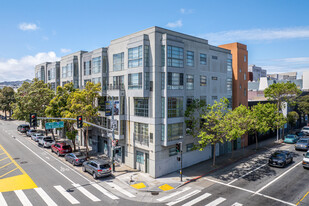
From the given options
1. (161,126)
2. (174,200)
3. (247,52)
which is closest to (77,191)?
(174,200)

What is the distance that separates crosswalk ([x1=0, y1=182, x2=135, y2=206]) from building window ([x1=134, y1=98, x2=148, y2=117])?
8953 millimetres

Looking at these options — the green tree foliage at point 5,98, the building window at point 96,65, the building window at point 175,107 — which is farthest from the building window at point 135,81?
the green tree foliage at point 5,98

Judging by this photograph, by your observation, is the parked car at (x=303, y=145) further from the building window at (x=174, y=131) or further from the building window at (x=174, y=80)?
the building window at (x=174, y=80)

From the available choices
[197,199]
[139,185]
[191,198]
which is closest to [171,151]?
[139,185]

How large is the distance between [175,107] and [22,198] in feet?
58.4

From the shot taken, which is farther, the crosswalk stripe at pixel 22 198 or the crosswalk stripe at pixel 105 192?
the crosswalk stripe at pixel 105 192

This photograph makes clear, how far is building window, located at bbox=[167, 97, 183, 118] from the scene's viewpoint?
25.8 metres

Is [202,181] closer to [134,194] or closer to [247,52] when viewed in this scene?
[134,194]

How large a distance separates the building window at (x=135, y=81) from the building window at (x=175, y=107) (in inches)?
162

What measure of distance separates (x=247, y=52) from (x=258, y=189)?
26.9 meters

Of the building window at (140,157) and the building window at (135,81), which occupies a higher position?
the building window at (135,81)

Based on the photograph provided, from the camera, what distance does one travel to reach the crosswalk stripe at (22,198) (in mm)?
17859

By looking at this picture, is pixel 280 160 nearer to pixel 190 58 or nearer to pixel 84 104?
pixel 190 58

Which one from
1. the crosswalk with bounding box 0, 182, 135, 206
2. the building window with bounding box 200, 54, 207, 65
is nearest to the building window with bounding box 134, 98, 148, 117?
the crosswalk with bounding box 0, 182, 135, 206
